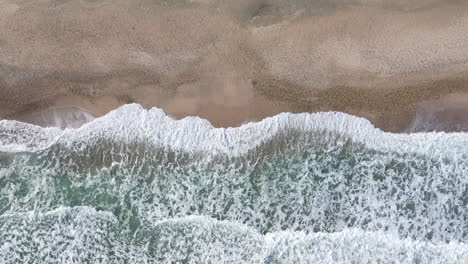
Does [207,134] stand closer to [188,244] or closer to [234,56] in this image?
[234,56]

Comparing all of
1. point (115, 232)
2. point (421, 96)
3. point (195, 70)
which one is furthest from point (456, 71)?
point (115, 232)

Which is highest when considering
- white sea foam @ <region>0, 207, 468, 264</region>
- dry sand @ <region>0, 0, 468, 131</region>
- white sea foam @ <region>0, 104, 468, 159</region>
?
dry sand @ <region>0, 0, 468, 131</region>

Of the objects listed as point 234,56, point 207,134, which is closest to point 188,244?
point 207,134

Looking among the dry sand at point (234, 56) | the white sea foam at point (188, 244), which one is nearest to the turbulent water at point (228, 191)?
the white sea foam at point (188, 244)

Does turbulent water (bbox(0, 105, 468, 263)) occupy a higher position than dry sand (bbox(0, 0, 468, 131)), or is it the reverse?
dry sand (bbox(0, 0, 468, 131))

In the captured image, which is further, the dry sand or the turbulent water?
the dry sand

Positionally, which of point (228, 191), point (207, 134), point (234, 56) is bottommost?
point (228, 191)

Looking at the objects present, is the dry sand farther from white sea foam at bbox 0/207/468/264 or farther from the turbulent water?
white sea foam at bbox 0/207/468/264

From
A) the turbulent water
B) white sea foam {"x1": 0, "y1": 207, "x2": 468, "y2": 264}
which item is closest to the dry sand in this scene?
the turbulent water
